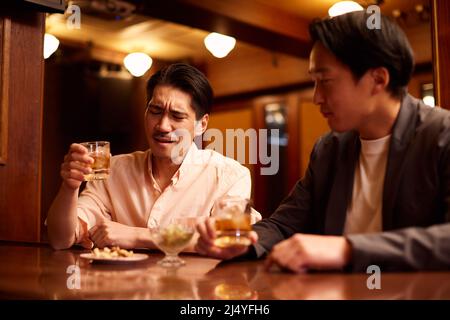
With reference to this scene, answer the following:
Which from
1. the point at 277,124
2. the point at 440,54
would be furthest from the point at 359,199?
the point at 277,124

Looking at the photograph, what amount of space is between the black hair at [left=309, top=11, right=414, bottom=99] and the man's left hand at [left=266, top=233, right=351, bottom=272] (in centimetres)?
54

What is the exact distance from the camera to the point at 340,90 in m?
1.53

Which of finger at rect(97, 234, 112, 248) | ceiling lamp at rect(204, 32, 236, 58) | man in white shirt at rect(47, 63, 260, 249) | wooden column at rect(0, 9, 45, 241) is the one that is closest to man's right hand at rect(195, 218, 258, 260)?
finger at rect(97, 234, 112, 248)

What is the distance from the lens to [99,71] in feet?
25.3

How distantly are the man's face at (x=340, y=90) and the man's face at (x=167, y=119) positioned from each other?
2.64 feet

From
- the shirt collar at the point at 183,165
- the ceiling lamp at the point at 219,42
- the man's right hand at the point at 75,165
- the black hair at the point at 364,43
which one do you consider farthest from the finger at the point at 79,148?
the ceiling lamp at the point at 219,42

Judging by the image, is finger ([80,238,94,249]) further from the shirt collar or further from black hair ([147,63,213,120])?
black hair ([147,63,213,120])

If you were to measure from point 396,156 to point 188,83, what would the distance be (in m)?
1.05

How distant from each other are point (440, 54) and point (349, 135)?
3.56 ft

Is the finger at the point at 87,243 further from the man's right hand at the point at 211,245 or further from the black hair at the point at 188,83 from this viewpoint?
the man's right hand at the point at 211,245

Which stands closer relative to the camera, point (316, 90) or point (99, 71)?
point (316, 90)

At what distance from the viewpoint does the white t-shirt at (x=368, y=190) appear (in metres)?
1.60

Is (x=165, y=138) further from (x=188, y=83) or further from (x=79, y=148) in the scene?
(x=79, y=148)
